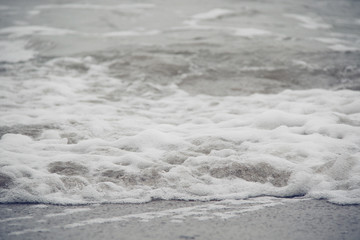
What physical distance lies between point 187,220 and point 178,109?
2.22 metres

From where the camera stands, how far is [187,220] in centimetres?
175

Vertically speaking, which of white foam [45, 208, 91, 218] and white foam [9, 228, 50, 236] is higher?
white foam [9, 228, 50, 236]

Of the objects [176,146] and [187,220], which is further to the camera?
[176,146]

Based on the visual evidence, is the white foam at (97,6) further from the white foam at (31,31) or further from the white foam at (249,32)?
the white foam at (249,32)

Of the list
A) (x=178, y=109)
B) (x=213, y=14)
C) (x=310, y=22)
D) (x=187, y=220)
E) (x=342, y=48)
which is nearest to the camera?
(x=187, y=220)

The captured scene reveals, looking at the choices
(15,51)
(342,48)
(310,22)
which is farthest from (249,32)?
(15,51)

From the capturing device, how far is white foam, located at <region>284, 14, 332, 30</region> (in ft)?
25.8

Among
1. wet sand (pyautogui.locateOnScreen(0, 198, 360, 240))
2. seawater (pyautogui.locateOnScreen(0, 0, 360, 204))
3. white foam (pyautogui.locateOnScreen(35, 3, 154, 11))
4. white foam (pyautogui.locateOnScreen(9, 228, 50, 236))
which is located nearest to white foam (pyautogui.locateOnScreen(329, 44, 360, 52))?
seawater (pyautogui.locateOnScreen(0, 0, 360, 204))

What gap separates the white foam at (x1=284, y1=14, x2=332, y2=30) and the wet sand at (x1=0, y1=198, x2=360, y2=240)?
6.64 meters

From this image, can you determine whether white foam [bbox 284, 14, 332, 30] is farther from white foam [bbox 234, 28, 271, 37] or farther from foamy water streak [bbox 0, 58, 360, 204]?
foamy water streak [bbox 0, 58, 360, 204]

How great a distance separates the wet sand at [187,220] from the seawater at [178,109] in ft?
0.30

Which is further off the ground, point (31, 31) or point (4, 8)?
point (4, 8)

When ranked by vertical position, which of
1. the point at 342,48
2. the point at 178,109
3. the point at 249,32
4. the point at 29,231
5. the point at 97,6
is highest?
the point at 97,6

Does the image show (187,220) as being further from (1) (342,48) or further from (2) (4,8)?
(2) (4,8)
